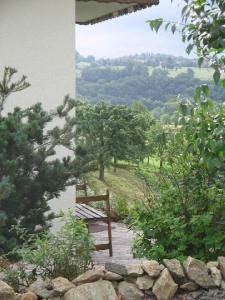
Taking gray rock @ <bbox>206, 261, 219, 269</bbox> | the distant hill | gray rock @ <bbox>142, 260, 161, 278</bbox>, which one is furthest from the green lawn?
gray rock @ <bbox>142, 260, 161, 278</bbox>

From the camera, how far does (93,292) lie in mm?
4785

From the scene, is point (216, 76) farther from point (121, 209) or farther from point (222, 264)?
point (121, 209)

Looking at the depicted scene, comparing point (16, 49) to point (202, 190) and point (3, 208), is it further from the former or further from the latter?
point (202, 190)

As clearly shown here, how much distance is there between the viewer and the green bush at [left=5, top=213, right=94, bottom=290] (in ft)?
16.9

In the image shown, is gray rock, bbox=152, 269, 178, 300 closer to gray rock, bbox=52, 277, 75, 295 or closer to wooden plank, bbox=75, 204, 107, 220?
gray rock, bbox=52, 277, 75, 295

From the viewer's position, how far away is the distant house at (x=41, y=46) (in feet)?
28.1

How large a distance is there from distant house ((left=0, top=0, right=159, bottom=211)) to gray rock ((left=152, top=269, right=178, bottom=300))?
13.2 feet

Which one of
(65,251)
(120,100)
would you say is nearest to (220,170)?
(65,251)

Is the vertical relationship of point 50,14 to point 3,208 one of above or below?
above

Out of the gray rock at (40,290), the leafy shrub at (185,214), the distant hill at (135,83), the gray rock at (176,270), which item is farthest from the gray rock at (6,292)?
the distant hill at (135,83)

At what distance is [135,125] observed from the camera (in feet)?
87.5

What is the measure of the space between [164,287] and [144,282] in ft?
0.54

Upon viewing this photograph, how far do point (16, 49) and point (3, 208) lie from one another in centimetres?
281

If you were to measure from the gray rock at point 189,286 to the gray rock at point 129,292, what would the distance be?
38cm
